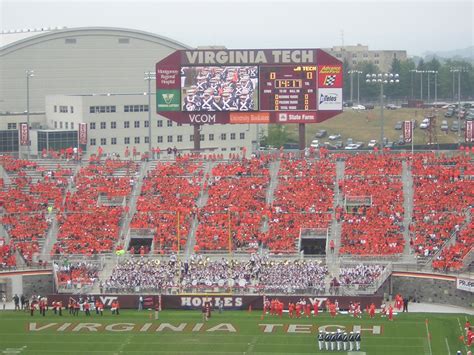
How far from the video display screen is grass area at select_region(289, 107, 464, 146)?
43.0m

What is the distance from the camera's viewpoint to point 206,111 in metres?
55.6

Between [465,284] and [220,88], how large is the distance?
16576mm

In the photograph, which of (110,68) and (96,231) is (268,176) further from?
(110,68)

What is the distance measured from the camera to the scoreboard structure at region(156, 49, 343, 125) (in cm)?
5525

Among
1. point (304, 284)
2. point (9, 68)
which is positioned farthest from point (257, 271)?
point (9, 68)

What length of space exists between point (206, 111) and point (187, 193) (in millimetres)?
4201

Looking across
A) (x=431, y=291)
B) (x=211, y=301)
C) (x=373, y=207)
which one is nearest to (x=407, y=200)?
(x=373, y=207)

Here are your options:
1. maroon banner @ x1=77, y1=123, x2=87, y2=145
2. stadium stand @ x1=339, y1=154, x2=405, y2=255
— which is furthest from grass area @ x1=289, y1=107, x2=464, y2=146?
stadium stand @ x1=339, y1=154, x2=405, y2=255

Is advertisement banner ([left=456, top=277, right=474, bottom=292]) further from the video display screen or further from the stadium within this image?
the video display screen

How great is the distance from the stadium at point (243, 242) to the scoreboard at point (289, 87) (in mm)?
55

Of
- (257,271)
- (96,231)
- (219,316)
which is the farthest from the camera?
(96,231)

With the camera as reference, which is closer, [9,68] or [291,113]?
[291,113]

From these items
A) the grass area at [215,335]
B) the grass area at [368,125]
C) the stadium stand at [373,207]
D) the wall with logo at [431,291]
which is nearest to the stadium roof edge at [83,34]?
the grass area at [368,125]

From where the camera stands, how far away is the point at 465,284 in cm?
4431
